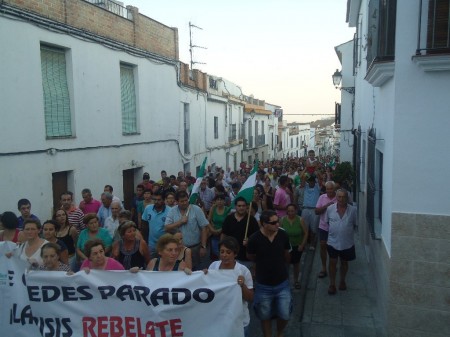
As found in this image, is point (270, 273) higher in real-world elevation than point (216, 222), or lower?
lower

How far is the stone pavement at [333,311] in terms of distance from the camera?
5.68m

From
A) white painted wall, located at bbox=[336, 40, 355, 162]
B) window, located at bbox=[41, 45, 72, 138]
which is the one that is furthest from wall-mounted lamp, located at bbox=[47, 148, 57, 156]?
white painted wall, located at bbox=[336, 40, 355, 162]

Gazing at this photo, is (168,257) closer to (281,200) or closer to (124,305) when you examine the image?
(124,305)

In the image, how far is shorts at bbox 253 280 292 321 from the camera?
196 inches

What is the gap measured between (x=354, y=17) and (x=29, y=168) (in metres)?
10.5

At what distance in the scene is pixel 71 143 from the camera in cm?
1052

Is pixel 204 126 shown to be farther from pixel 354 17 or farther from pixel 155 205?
pixel 155 205

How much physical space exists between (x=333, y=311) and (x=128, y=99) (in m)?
9.32

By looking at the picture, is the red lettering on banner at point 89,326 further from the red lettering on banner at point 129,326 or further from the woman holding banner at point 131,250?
the woman holding banner at point 131,250

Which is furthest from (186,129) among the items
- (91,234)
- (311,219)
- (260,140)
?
(260,140)

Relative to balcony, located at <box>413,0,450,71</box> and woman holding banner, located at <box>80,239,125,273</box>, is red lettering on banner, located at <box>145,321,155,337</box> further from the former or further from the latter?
balcony, located at <box>413,0,450,71</box>

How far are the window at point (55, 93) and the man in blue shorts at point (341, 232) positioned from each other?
6366 millimetres

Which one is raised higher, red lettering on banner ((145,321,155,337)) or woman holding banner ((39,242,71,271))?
woman holding banner ((39,242,71,271))

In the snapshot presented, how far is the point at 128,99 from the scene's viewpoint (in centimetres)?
1350
